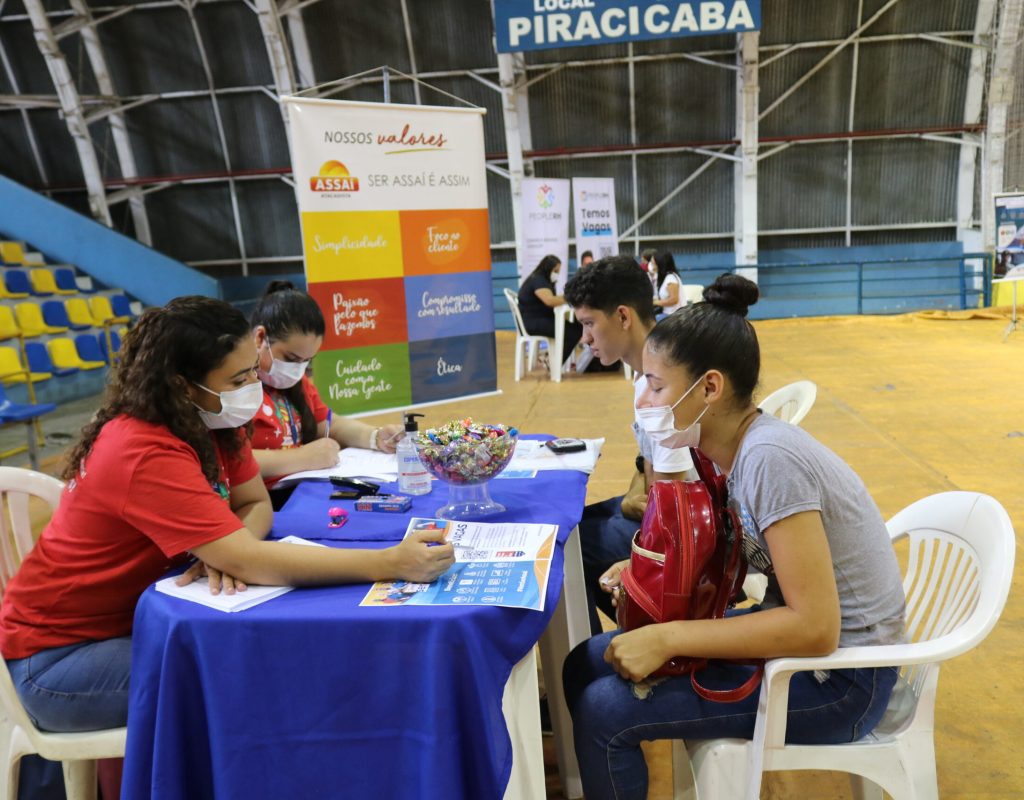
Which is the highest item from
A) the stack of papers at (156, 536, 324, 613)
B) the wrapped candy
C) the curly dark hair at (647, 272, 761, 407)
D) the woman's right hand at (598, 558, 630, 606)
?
the curly dark hair at (647, 272, 761, 407)

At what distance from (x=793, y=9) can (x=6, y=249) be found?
10801 mm

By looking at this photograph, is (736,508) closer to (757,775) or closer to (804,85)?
(757,775)

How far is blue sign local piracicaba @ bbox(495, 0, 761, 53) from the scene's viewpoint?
26.0ft

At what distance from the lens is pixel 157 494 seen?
1414 millimetres

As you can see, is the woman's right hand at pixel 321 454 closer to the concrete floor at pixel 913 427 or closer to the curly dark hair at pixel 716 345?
the concrete floor at pixel 913 427

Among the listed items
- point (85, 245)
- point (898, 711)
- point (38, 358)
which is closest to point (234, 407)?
point (898, 711)

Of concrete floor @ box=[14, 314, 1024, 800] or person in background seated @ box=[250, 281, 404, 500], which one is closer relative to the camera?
concrete floor @ box=[14, 314, 1024, 800]

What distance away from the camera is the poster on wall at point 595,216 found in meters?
8.98

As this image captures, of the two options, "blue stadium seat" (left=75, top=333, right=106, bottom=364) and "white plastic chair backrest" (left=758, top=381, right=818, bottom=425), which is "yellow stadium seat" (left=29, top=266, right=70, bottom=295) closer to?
"blue stadium seat" (left=75, top=333, right=106, bottom=364)

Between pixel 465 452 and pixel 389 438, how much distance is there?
76 centimetres

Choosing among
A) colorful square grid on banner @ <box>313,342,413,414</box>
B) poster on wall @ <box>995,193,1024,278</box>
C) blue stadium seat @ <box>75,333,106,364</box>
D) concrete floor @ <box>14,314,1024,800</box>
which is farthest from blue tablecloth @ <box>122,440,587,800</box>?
poster on wall @ <box>995,193,1024,278</box>

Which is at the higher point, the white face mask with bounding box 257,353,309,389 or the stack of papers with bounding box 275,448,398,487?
the white face mask with bounding box 257,353,309,389

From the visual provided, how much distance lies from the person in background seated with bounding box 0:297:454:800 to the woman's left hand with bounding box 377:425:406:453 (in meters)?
0.81

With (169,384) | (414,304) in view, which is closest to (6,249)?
(414,304)
